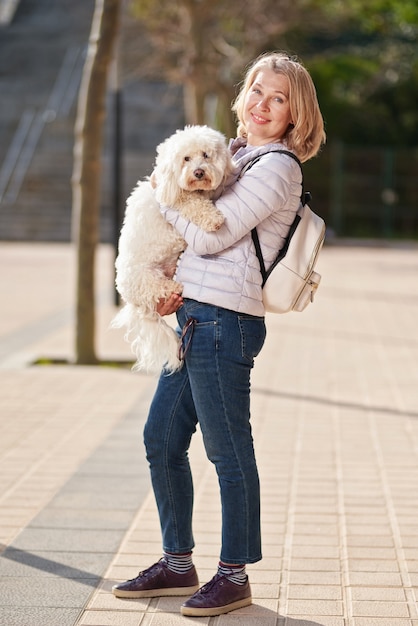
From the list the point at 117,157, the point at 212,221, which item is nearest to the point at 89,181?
the point at 117,157

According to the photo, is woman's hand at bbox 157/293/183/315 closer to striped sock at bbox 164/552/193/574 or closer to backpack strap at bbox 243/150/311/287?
backpack strap at bbox 243/150/311/287

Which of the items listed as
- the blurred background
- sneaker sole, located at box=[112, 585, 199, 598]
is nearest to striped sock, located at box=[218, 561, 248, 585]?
sneaker sole, located at box=[112, 585, 199, 598]

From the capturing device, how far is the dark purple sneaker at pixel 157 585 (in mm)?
4184

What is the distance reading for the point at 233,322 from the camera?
12.7 feet

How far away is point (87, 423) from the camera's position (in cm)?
733

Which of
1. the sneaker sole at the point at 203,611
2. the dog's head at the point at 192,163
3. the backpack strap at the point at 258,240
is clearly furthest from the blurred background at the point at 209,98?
the sneaker sole at the point at 203,611

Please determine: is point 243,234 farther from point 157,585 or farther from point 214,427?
point 157,585

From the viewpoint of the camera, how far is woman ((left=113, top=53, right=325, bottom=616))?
3818 mm

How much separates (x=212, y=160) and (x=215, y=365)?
67 centimetres

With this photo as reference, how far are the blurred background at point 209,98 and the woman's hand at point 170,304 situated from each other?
18659 millimetres

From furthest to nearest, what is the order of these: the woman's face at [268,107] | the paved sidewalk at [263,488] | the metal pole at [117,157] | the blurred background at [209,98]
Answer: the blurred background at [209,98], the metal pole at [117,157], the paved sidewalk at [263,488], the woman's face at [268,107]

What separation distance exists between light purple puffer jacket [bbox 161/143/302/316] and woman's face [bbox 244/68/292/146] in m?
0.08

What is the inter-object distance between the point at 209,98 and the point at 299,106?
2793cm

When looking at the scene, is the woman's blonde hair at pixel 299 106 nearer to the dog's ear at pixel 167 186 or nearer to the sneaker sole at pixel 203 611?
the dog's ear at pixel 167 186
